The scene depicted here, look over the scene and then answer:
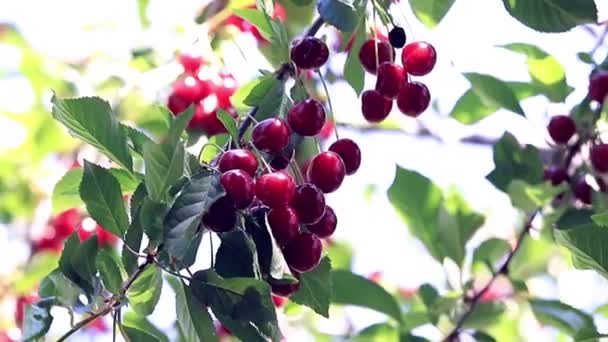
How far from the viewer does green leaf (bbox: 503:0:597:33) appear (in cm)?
136

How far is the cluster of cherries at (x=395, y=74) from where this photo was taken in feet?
4.50

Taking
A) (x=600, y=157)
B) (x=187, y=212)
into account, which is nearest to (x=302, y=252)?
(x=187, y=212)

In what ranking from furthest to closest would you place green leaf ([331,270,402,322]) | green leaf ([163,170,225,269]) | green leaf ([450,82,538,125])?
green leaf ([450,82,538,125])
green leaf ([331,270,402,322])
green leaf ([163,170,225,269])

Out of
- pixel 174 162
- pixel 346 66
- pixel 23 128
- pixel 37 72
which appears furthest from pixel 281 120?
pixel 23 128

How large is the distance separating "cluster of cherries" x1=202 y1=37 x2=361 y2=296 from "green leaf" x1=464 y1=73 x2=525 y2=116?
524mm

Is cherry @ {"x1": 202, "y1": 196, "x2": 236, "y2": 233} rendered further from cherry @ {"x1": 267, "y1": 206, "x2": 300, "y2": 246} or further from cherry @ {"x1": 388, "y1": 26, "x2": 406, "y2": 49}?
cherry @ {"x1": 388, "y1": 26, "x2": 406, "y2": 49}

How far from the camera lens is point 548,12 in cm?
137

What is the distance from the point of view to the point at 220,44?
7.00 ft

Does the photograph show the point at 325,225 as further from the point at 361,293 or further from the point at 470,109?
the point at 470,109

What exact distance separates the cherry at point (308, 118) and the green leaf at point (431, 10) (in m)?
0.33

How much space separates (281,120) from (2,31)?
2247 millimetres

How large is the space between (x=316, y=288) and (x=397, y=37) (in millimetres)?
340

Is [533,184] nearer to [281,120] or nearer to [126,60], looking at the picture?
[281,120]

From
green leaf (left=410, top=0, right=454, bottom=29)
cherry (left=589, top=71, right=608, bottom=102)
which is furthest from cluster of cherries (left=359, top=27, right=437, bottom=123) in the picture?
cherry (left=589, top=71, right=608, bottom=102)
